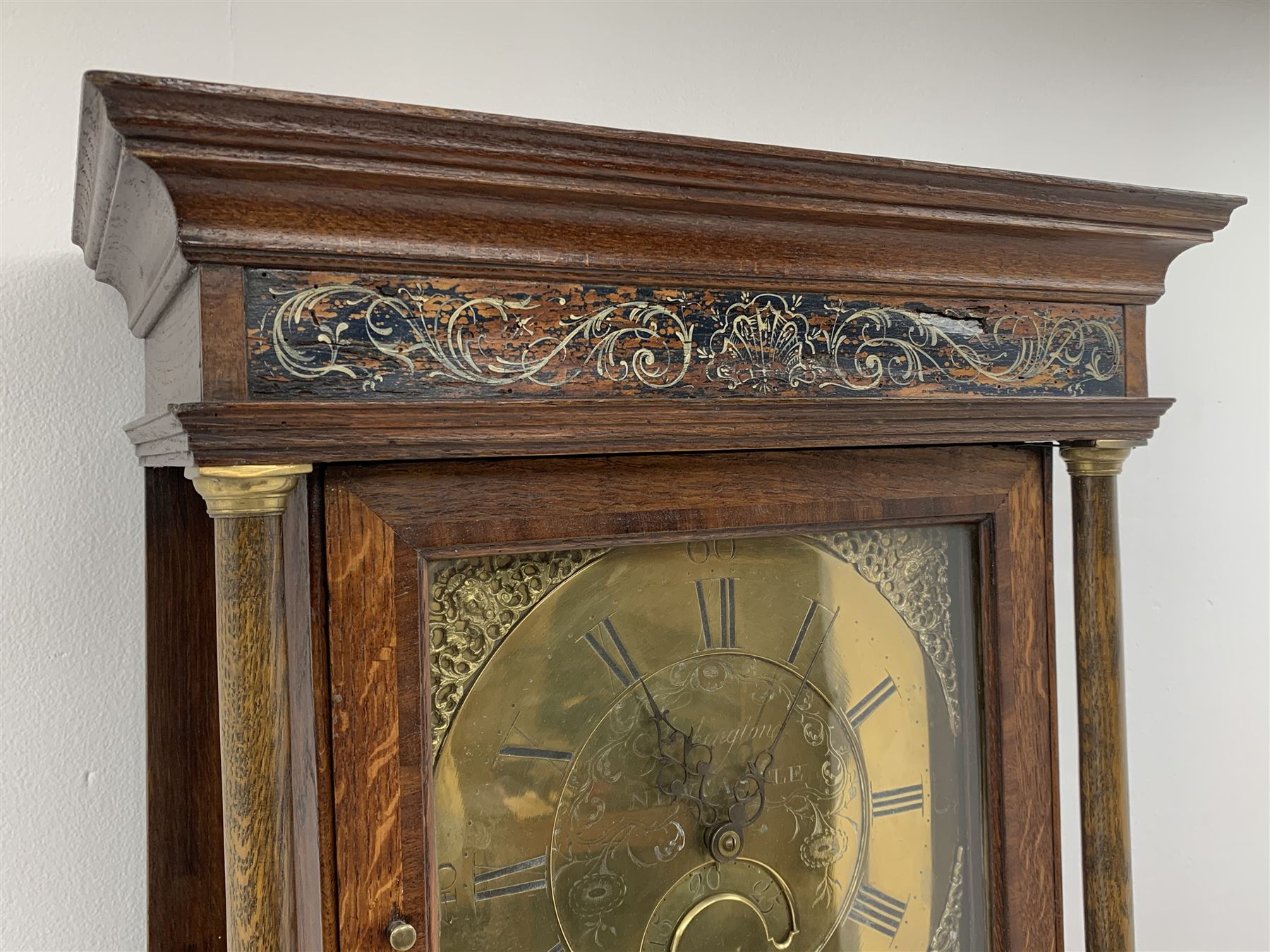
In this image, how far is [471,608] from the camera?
2.25 ft

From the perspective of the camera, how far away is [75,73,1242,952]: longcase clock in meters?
0.59

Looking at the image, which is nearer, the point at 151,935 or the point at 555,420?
the point at 555,420

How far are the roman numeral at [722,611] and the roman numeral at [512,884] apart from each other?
19 cm

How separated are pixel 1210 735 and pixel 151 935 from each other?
126 centimetres

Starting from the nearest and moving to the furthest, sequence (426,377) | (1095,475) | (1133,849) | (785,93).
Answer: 1. (426,377)
2. (1095,475)
3. (785,93)
4. (1133,849)

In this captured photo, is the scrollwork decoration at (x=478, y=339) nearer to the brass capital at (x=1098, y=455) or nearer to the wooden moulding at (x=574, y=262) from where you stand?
the wooden moulding at (x=574, y=262)

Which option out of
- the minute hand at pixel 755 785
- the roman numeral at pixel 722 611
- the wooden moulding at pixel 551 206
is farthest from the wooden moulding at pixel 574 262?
the minute hand at pixel 755 785

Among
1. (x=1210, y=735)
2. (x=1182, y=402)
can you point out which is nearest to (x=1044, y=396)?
(x=1182, y=402)

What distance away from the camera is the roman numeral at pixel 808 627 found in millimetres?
785

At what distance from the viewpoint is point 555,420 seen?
2.11 ft

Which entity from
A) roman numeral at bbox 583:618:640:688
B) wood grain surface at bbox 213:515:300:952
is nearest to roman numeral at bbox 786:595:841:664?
roman numeral at bbox 583:618:640:688

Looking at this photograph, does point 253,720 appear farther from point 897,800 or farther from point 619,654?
point 897,800

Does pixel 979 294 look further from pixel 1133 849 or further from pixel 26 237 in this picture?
pixel 1133 849

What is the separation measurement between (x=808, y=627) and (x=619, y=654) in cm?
15
